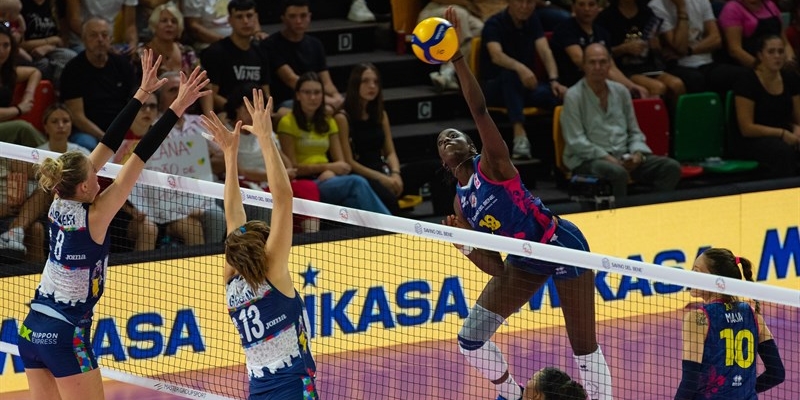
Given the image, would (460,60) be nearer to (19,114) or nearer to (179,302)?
(179,302)

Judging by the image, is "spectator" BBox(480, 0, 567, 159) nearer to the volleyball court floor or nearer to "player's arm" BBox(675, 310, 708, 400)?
the volleyball court floor

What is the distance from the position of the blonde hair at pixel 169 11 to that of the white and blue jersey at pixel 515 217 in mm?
4871

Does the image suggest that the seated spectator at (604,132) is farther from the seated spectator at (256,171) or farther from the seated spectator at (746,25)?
the seated spectator at (256,171)

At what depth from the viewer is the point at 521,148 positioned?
1341 cm

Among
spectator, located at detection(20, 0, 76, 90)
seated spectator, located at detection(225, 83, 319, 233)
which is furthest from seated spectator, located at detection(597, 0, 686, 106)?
spectator, located at detection(20, 0, 76, 90)

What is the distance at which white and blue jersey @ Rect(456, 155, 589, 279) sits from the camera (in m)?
8.04

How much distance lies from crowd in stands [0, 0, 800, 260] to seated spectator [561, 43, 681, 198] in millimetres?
13

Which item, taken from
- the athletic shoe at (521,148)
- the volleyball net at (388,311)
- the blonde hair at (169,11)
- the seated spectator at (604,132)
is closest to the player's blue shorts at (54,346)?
the volleyball net at (388,311)

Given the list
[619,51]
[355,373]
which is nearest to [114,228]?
[355,373]

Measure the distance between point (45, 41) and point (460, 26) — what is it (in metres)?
4.22

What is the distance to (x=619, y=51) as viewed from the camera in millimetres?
14352

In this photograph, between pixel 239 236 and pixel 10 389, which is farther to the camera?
pixel 10 389

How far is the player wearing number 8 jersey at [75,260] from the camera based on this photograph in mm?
7273

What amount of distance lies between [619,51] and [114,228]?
6.01 meters
